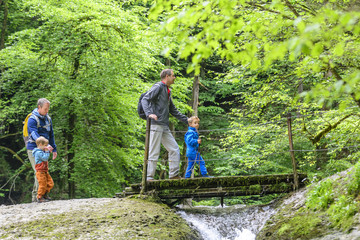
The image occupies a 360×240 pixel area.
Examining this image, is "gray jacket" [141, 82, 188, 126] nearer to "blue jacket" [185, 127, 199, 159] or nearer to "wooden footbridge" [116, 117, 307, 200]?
"wooden footbridge" [116, 117, 307, 200]

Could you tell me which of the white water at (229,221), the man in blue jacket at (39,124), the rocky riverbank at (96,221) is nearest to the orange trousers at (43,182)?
the man in blue jacket at (39,124)

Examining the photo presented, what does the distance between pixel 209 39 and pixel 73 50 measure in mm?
9883

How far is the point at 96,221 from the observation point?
5.57 m

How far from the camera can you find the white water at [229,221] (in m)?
6.29

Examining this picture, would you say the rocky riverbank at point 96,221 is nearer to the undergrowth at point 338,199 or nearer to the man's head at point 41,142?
the man's head at point 41,142

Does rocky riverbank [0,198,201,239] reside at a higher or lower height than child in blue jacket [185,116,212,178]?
lower

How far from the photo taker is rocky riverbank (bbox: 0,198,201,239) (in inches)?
200

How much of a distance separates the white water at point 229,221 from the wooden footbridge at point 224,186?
1.20 feet

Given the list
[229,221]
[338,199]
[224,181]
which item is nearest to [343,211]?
[338,199]

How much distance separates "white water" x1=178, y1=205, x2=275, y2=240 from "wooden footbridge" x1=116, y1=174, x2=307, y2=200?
1.20ft

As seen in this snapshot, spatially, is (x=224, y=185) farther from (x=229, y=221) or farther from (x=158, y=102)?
(x=158, y=102)

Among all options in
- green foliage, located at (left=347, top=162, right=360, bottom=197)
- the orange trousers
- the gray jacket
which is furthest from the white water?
the orange trousers

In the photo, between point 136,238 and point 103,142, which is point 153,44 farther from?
point 136,238

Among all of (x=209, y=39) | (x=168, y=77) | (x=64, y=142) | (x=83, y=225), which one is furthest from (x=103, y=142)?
(x=209, y=39)
